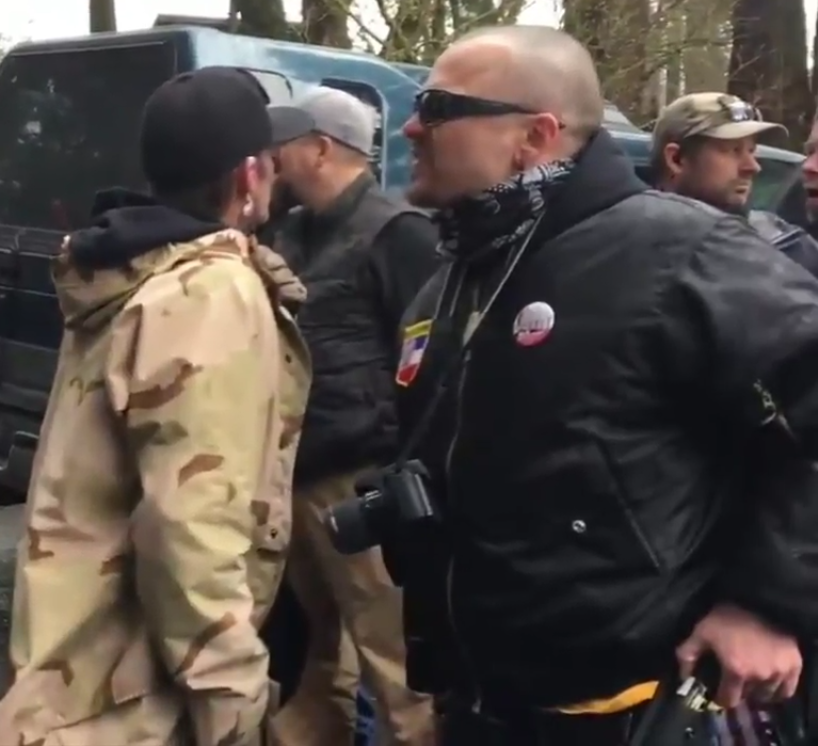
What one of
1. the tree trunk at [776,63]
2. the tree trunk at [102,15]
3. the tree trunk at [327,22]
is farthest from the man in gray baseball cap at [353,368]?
the tree trunk at [102,15]

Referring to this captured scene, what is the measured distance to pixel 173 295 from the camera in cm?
261

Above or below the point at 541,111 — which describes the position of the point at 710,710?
below

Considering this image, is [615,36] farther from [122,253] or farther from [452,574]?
[452,574]

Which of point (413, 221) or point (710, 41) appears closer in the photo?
point (413, 221)

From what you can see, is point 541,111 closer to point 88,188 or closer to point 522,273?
point 522,273

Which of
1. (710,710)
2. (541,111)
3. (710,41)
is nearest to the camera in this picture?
(710,710)

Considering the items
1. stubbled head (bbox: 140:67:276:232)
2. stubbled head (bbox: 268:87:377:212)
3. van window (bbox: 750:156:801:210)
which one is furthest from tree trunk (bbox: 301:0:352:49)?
stubbled head (bbox: 140:67:276:232)

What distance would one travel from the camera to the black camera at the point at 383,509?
2545 mm

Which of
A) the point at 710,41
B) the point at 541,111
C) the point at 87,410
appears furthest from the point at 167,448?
the point at 710,41

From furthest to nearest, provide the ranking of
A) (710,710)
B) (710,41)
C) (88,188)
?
(710,41), (88,188), (710,710)

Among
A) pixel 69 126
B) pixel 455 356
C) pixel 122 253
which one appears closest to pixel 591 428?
pixel 455 356

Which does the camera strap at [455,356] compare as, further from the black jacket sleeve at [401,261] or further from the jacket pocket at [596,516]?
the black jacket sleeve at [401,261]

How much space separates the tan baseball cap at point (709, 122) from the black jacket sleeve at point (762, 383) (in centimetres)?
250

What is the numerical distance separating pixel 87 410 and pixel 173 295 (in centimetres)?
24
